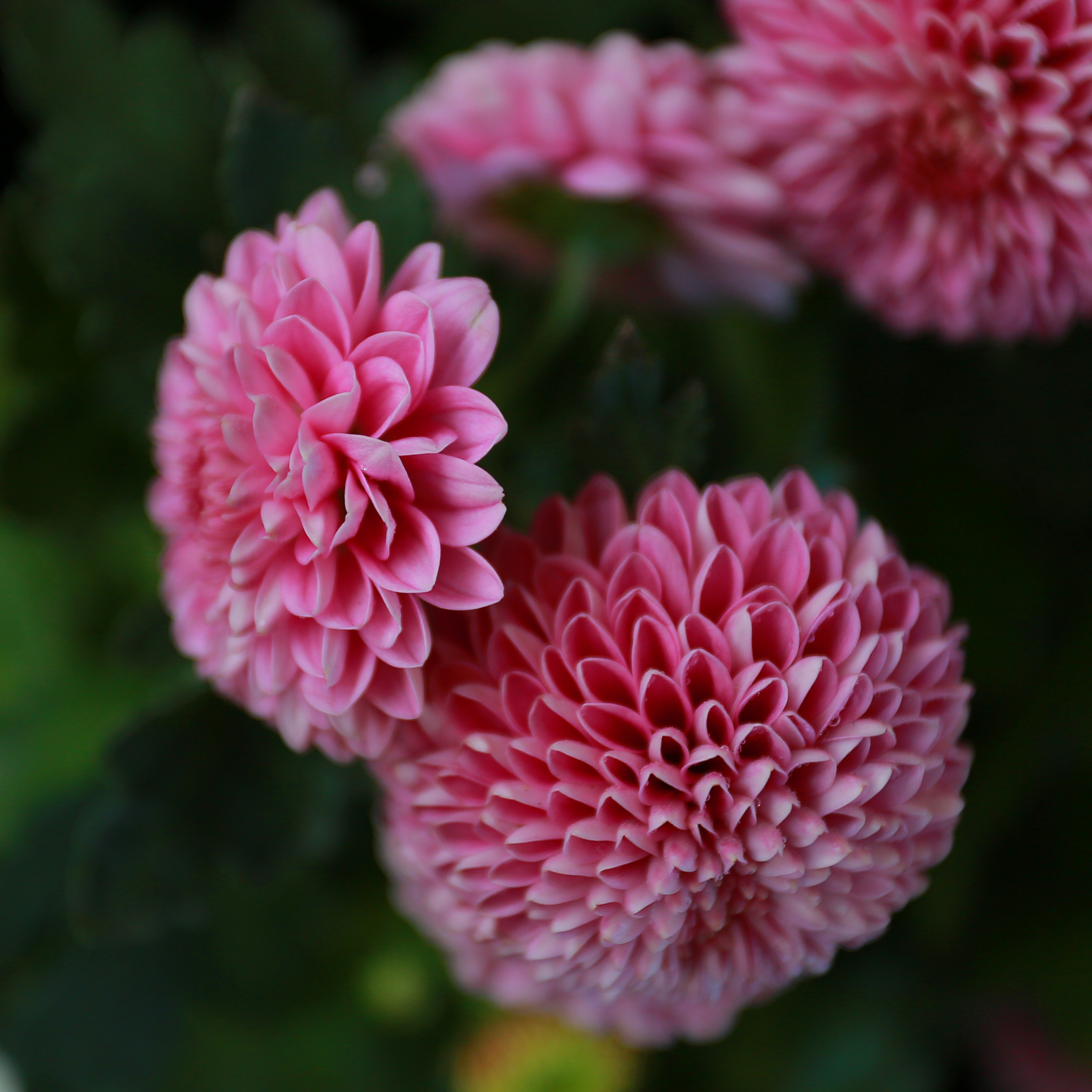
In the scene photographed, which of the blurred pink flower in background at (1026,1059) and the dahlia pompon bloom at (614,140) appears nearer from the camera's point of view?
the dahlia pompon bloom at (614,140)

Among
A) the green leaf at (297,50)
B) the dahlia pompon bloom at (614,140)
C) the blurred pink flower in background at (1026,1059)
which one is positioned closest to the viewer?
the dahlia pompon bloom at (614,140)

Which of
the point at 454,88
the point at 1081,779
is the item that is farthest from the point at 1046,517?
the point at 454,88

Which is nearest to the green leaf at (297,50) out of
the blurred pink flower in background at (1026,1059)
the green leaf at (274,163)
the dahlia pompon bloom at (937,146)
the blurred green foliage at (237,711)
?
the blurred green foliage at (237,711)

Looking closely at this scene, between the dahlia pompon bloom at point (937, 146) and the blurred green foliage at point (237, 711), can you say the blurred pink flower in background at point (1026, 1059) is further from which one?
the dahlia pompon bloom at point (937, 146)

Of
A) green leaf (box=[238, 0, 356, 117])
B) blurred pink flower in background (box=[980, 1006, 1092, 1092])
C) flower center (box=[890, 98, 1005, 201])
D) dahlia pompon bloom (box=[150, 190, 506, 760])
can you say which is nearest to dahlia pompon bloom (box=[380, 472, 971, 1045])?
dahlia pompon bloom (box=[150, 190, 506, 760])

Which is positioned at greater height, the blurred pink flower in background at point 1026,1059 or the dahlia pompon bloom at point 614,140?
the dahlia pompon bloom at point 614,140

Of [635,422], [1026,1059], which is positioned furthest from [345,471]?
[1026,1059]
